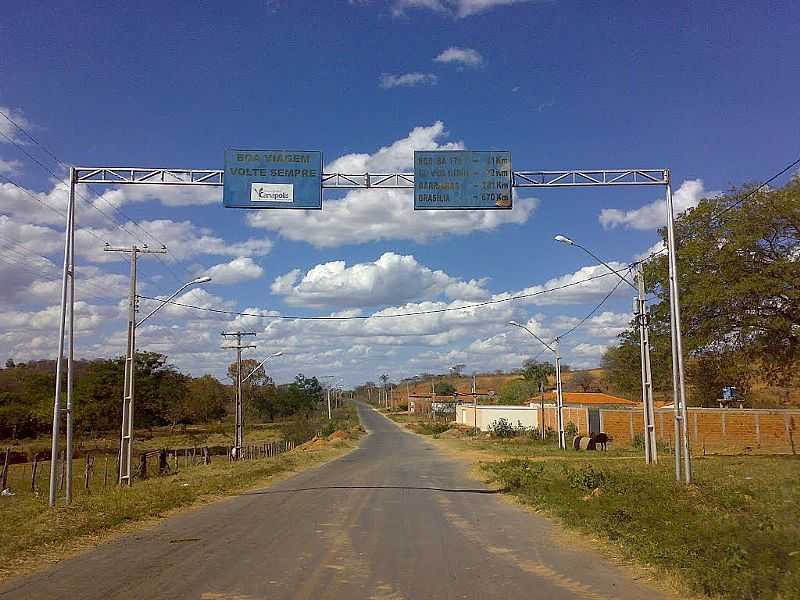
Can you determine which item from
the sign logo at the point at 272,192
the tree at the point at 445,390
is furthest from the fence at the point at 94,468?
the tree at the point at 445,390

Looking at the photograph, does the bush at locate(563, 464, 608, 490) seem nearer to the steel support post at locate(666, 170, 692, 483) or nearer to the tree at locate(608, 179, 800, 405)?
the steel support post at locate(666, 170, 692, 483)

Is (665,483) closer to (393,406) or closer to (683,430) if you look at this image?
(683,430)

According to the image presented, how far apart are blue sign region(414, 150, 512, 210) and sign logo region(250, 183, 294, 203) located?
2.96 metres

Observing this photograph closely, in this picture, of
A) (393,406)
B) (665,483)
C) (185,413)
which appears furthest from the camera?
(393,406)

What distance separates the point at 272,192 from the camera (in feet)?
57.1

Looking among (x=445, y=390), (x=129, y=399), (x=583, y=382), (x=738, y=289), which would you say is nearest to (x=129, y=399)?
(x=129, y=399)

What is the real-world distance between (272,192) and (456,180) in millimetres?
4312

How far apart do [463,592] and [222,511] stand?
9455 millimetres

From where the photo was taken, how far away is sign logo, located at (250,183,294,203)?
17375 millimetres

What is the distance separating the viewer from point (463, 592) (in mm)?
8336

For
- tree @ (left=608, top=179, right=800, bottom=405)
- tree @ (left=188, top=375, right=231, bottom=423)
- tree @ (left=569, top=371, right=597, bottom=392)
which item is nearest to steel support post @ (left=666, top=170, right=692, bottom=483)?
tree @ (left=608, top=179, right=800, bottom=405)

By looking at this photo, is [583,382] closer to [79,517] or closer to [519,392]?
[519,392]

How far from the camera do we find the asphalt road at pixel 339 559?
27.7 feet

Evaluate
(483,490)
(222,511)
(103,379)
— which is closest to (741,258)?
(483,490)
